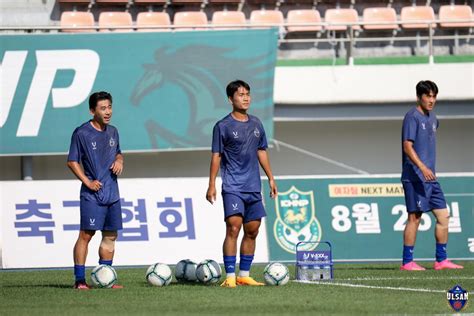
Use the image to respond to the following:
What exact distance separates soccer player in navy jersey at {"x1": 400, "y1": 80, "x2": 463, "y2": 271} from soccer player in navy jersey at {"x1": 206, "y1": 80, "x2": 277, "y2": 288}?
2616mm

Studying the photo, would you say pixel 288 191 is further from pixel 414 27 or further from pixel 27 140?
pixel 414 27

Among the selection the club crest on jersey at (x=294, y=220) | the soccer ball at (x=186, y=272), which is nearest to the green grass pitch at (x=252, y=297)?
the soccer ball at (x=186, y=272)

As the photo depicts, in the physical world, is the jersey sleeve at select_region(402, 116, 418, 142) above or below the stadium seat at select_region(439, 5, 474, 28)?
below

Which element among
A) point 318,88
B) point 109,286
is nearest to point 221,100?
point 318,88

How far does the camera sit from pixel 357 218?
57.6ft

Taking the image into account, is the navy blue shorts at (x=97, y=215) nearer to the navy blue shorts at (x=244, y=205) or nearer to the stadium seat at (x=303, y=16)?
the navy blue shorts at (x=244, y=205)

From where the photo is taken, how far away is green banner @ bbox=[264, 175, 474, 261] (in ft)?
57.2

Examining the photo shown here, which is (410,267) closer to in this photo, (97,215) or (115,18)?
(97,215)

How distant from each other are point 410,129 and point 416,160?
0.41 metres

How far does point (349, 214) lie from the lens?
57.7ft

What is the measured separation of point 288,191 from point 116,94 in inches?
140

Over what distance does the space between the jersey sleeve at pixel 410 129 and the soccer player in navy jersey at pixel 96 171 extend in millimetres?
3636

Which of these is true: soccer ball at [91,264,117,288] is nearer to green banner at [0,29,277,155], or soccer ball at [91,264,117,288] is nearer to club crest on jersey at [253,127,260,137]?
club crest on jersey at [253,127,260,137]

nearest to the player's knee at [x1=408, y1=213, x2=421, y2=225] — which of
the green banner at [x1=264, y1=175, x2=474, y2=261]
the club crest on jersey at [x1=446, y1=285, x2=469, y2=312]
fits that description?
the green banner at [x1=264, y1=175, x2=474, y2=261]
